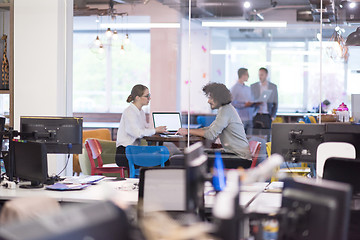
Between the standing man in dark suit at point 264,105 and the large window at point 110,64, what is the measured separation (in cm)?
136

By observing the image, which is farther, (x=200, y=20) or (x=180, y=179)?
(x=200, y=20)

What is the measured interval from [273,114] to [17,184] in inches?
128

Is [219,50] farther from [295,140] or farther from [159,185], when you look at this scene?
[159,185]

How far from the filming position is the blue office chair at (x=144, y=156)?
676 centimetres

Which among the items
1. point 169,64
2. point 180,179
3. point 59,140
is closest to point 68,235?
point 180,179

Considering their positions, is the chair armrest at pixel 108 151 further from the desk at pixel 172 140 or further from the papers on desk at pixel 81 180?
the papers on desk at pixel 81 180

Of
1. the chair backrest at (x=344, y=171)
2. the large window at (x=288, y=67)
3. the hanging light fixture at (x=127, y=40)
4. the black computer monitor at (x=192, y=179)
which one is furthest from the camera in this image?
the hanging light fixture at (x=127, y=40)

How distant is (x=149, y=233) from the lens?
2.12 m

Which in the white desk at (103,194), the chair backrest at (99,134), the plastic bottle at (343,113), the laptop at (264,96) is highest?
the laptop at (264,96)

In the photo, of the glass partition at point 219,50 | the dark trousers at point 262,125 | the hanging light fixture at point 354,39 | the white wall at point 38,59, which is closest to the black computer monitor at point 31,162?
the white wall at point 38,59

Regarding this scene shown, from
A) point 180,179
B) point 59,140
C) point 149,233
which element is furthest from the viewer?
point 59,140

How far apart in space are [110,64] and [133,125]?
1200 millimetres

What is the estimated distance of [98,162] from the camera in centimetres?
709

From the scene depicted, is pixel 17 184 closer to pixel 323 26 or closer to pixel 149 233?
pixel 149 233
